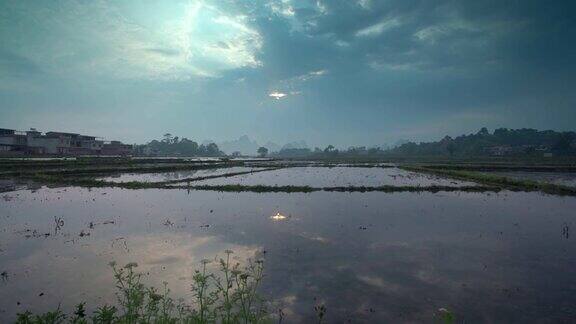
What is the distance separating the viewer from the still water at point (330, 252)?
688 cm

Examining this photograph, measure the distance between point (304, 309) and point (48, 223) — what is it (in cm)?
1243

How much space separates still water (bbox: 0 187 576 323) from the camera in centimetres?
688

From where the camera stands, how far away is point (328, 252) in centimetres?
999

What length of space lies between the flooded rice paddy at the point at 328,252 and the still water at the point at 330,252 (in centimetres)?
4

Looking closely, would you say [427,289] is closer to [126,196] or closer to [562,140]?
[126,196]

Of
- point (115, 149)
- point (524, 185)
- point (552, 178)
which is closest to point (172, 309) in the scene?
point (524, 185)

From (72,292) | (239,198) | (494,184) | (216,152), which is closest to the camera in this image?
(72,292)

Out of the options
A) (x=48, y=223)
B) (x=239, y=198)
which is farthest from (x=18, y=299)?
(x=239, y=198)

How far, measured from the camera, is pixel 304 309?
6648 mm

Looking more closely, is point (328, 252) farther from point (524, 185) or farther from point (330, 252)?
point (524, 185)

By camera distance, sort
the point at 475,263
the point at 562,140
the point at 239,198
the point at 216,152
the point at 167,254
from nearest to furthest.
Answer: the point at 475,263, the point at 167,254, the point at 239,198, the point at 562,140, the point at 216,152

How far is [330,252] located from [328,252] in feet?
0.20

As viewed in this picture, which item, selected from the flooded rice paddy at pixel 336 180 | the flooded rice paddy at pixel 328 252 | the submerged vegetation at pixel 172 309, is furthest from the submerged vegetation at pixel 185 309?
the flooded rice paddy at pixel 336 180

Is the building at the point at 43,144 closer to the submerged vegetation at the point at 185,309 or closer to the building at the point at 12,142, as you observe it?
the building at the point at 12,142
